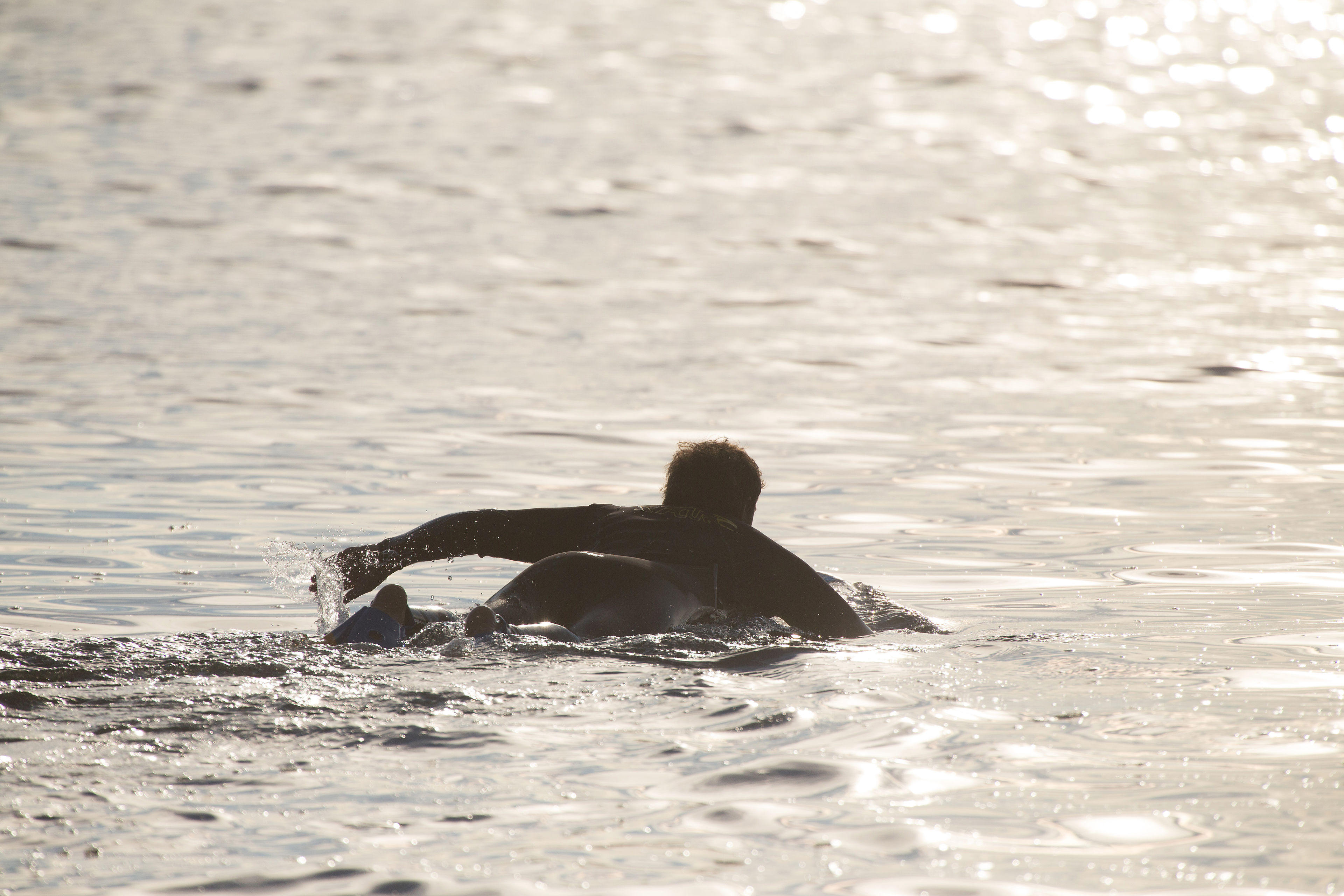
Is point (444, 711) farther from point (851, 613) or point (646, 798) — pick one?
point (851, 613)

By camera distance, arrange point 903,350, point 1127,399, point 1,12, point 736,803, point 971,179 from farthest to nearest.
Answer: point 1,12, point 971,179, point 903,350, point 1127,399, point 736,803

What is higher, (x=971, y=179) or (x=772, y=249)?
(x=971, y=179)

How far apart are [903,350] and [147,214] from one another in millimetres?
11562

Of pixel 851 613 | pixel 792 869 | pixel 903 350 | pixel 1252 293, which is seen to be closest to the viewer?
pixel 792 869

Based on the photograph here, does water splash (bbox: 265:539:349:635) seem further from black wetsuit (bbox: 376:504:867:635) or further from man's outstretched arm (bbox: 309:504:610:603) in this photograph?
black wetsuit (bbox: 376:504:867:635)

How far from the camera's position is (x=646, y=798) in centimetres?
418

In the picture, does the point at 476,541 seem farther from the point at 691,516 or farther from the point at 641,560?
the point at 691,516

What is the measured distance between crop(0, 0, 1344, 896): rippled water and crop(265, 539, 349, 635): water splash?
193 mm

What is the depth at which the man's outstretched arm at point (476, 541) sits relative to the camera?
638 centimetres

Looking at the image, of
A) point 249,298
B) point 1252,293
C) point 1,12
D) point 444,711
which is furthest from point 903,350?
point 1,12

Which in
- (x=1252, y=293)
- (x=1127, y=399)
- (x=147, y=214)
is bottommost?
(x=1127, y=399)

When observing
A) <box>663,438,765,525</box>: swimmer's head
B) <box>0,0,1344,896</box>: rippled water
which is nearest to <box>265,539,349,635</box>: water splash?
<box>0,0,1344,896</box>: rippled water

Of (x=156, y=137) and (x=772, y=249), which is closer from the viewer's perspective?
(x=772, y=249)

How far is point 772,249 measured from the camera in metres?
19.7
